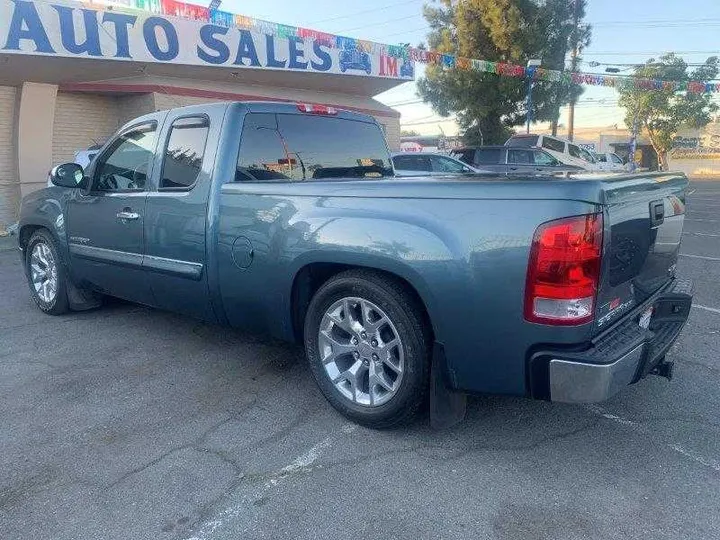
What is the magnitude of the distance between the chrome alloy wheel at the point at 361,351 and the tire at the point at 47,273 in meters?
3.18

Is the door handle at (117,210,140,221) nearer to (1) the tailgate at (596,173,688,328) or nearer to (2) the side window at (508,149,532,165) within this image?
(1) the tailgate at (596,173,688,328)

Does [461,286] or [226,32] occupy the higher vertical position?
[226,32]

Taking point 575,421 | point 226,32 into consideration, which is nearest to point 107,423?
point 575,421

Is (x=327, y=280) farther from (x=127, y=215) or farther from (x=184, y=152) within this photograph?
(x=127, y=215)

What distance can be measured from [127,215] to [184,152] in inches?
28.9

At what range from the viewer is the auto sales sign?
10.4 metres

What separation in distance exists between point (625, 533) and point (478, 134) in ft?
83.2

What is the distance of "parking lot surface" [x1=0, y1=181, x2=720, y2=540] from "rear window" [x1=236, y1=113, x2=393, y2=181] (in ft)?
4.64

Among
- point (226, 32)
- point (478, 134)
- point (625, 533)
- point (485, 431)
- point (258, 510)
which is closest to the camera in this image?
point (625, 533)

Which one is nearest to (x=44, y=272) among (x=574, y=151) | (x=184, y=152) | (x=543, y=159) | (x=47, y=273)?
(x=47, y=273)

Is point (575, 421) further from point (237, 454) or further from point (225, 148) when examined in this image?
point (225, 148)

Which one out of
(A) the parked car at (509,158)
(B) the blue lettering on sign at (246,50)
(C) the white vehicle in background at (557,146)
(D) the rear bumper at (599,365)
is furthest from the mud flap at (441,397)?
(C) the white vehicle in background at (557,146)

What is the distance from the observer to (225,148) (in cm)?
369

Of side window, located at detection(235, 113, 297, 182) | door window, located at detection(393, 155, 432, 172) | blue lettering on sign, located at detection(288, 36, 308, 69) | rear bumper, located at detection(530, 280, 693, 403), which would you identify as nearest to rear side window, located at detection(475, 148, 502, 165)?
door window, located at detection(393, 155, 432, 172)
